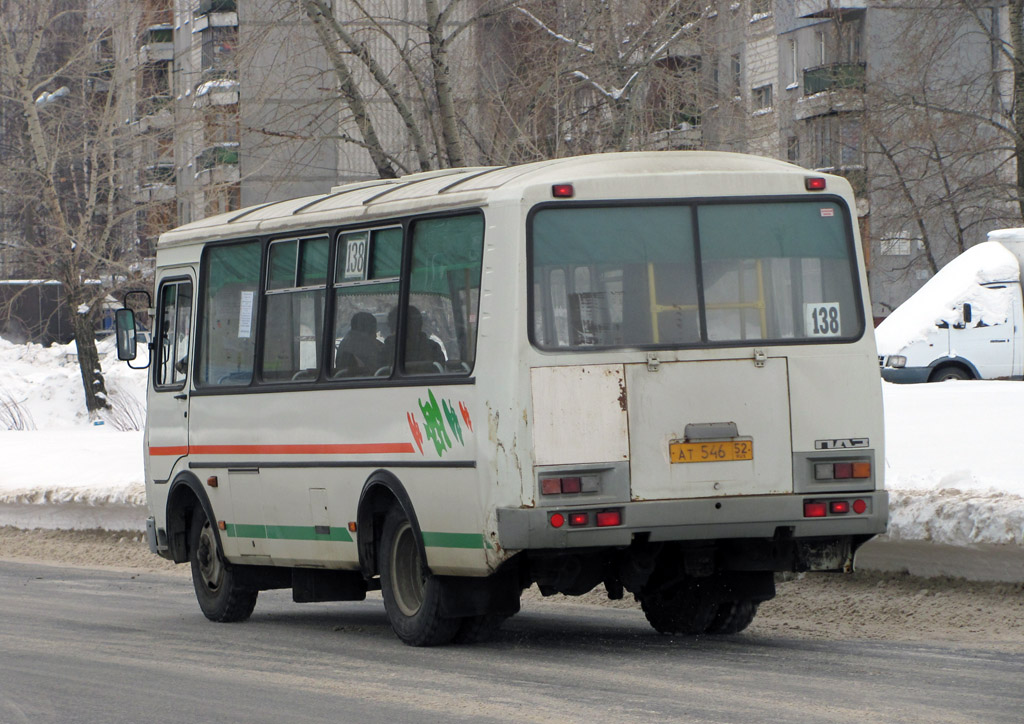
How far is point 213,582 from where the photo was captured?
13.2 meters

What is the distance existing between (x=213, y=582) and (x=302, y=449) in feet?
6.52

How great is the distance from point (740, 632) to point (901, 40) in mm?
25800

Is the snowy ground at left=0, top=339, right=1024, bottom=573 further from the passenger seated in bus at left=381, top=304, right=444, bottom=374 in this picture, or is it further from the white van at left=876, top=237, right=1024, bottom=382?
the white van at left=876, top=237, right=1024, bottom=382

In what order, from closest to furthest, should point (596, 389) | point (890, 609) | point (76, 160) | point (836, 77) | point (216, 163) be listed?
point (596, 389) < point (890, 609) < point (216, 163) < point (76, 160) < point (836, 77)

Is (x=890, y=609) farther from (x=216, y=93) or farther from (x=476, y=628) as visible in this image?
(x=216, y=93)

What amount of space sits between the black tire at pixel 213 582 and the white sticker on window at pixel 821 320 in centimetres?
475

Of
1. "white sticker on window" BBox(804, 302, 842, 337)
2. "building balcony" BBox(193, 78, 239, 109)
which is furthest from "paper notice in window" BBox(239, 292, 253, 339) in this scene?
"building balcony" BBox(193, 78, 239, 109)

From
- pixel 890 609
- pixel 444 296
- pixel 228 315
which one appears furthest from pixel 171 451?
pixel 890 609

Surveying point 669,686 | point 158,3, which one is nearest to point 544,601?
point 669,686

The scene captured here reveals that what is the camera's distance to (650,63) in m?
22.7

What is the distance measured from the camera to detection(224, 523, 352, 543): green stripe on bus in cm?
1143

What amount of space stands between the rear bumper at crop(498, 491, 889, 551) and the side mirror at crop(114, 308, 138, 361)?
16.8ft

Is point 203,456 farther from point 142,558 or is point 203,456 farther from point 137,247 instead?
point 137,247

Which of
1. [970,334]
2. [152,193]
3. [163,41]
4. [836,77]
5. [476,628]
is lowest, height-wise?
[476,628]
